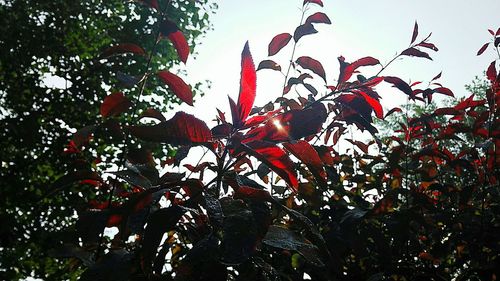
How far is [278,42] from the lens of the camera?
150cm

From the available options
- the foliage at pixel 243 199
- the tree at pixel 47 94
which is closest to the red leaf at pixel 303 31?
the foliage at pixel 243 199

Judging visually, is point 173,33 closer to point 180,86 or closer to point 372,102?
point 180,86

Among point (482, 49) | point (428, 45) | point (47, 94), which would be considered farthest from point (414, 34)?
point (47, 94)

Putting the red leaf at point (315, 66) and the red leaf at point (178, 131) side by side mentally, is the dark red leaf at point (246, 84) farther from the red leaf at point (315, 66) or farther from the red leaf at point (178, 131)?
the red leaf at point (315, 66)

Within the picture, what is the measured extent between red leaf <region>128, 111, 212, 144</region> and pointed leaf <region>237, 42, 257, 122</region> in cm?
10

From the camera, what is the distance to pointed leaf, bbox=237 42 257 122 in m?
0.69

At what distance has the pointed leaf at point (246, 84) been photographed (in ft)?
2.27

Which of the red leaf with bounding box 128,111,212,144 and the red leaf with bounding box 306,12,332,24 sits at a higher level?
the red leaf with bounding box 306,12,332,24

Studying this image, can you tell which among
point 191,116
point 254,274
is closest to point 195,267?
point 254,274

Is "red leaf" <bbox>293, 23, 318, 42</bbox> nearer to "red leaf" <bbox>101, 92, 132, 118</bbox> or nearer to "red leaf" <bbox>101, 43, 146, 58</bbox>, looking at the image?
"red leaf" <bbox>101, 43, 146, 58</bbox>

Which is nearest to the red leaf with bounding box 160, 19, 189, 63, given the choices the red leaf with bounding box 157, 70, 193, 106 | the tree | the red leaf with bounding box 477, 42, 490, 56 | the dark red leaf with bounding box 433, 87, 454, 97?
the red leaf with bounding box 157, 70, 193, 106

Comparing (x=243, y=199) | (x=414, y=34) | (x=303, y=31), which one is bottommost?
(x=243, y=199)

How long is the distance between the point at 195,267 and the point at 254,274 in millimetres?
135

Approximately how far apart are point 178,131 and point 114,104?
0.47 metres
